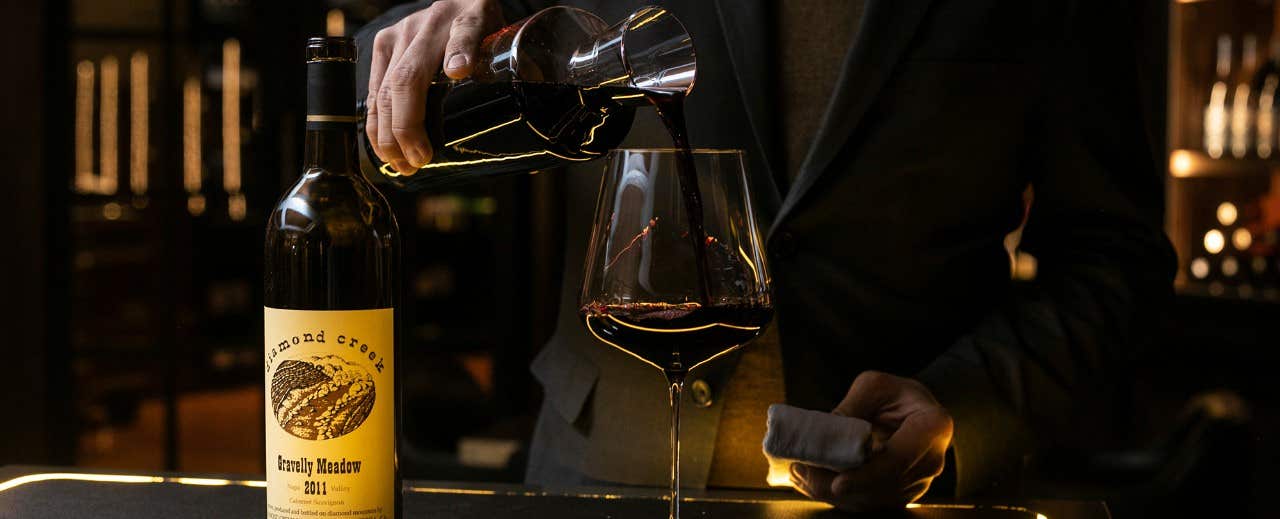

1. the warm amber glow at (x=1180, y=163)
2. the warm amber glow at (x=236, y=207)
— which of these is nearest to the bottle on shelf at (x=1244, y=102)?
the warm amber glow at (x=1180, y=163)

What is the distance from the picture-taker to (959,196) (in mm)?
1362

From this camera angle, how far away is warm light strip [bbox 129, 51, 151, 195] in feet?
13.0

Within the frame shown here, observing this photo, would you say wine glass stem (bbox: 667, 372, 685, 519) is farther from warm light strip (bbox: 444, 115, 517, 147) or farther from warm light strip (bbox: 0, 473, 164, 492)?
warm light strip (bbox: 0, 473, 164, 492)

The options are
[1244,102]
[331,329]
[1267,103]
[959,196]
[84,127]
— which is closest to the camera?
[331,329]

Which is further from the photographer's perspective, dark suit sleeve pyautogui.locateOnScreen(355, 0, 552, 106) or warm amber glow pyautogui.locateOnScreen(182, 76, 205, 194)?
warm amber glow pyautogui.locateOnScreen(182, 76, 205, 194)

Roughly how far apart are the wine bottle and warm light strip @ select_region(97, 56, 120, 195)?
332 cm

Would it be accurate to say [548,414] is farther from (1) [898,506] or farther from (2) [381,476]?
(2) [381,476]

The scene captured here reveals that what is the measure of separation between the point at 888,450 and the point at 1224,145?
8.15 ft

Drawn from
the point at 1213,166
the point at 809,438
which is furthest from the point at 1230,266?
the point at 809,438

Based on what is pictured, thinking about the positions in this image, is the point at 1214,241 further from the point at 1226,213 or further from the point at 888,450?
the point at 888,450

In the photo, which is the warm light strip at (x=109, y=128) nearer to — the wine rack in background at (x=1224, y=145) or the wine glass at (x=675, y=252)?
the wine rack in background at (x=1224, y=145)

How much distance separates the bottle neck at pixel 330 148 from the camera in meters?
0.85

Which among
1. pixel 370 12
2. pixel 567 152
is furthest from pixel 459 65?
pixel 370 12

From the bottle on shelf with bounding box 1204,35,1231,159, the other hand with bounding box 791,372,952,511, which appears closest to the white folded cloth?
the other hand with bounding box 791,372,952,511
